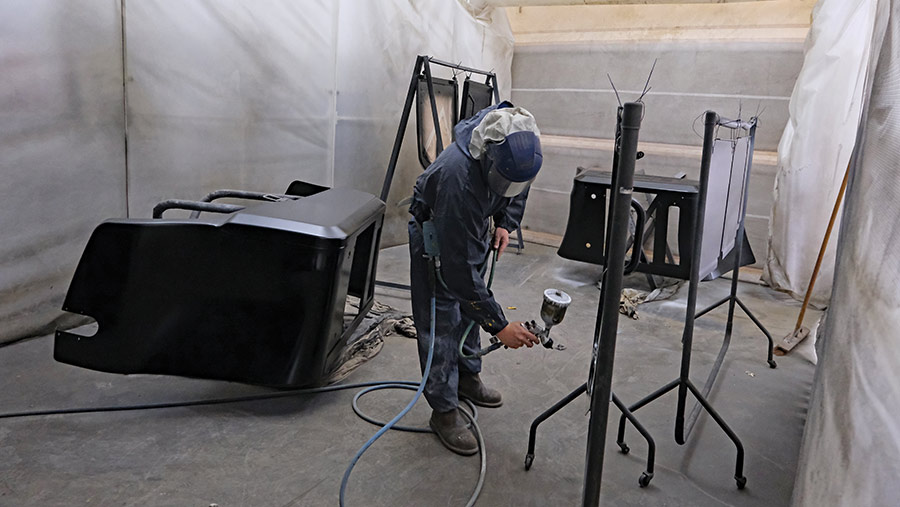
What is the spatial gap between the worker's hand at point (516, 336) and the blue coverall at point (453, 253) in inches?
1.0

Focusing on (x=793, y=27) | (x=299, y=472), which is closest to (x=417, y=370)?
(x=299, y=472)

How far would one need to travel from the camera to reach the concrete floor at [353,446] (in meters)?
1.66

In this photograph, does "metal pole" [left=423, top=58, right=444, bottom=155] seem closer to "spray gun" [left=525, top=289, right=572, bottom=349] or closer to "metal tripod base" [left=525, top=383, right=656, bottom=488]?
"metal tripod base" [left=525, top=383, right=656, bottom=488]

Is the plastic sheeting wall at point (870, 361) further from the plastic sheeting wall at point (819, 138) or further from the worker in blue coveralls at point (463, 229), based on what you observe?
the plastic sheeting wall at point (819, 138)

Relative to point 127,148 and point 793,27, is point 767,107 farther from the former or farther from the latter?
point 127,148

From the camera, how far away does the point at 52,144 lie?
241 cm

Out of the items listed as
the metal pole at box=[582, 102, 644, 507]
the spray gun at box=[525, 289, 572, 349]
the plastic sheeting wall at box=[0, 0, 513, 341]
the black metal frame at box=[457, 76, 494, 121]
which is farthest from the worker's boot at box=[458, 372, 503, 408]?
the black metal frame at box=[457, 76, 494, 121]

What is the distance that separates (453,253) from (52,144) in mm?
1792

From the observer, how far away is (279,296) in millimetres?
1958

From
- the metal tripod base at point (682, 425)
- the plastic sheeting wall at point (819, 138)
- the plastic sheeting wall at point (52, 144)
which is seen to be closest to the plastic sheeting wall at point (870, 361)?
the metal tripod base at point (682, 425)

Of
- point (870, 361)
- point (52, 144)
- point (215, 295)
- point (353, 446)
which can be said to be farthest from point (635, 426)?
point (52, 144)

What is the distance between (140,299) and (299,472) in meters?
0.77

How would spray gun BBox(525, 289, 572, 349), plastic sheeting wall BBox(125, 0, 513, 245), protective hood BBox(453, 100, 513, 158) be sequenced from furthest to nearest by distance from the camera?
plastic sheeting wall BBox(125, 0, 513, 245)
protective hood BBox(453, 100, 513, 158)
spray gun BBox(525, 289, 572, 349)

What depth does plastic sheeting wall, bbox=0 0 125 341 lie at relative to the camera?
2277 mm
